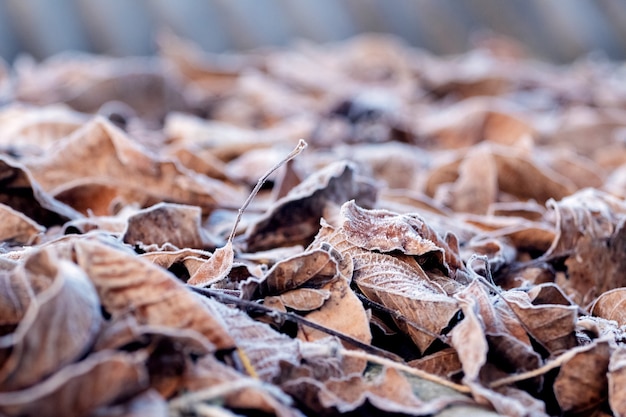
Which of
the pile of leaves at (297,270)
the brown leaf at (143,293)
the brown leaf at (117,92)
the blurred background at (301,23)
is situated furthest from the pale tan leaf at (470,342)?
the blurred background at (301,23)

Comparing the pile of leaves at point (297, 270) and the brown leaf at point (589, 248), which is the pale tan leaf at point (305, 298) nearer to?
the pile of leaves at point (297, 270)

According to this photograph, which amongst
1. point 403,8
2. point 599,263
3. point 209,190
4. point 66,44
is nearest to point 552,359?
point 599,263

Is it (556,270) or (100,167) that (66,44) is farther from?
(556,270)

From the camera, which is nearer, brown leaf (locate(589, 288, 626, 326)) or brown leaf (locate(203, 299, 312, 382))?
brown leaf (locate(203, 299, 312, 382))

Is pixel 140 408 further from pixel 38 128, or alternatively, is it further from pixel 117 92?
pixel 117 92

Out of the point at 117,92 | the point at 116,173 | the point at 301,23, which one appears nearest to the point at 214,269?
the point at 116,173

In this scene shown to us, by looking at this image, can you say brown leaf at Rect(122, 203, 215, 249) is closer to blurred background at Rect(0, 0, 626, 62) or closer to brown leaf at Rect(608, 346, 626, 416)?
brown leaf at Rect(608, 346, 626, 416)

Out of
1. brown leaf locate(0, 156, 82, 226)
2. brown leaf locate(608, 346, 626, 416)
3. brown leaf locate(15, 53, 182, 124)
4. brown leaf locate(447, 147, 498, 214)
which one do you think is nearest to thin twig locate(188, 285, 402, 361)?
brown leaf locate(608, 346, 626, 416)
